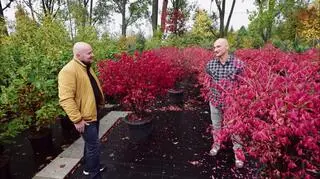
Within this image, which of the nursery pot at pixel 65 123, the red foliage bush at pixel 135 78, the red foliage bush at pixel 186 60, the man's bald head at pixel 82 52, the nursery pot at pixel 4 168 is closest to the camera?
the man's bald head at pixel 82 52

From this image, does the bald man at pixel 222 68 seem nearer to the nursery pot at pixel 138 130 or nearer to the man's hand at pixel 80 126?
the nursery pot at pixel 138 130

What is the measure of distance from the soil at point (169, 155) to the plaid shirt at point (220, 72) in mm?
989

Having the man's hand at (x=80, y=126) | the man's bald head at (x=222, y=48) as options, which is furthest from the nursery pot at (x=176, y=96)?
the man's hand at (x=80, y=126)

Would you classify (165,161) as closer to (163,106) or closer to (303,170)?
(303,170)

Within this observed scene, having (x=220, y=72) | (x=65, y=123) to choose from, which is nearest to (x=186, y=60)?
(x=65, y=123)

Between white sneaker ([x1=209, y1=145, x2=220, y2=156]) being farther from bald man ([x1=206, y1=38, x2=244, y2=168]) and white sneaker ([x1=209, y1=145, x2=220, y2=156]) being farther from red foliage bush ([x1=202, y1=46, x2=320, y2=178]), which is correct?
red foliage bush ([x1=202, y1=46, x2=320, y2=178])

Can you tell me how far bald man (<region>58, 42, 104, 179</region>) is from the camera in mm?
3246

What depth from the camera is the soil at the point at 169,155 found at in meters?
3.91

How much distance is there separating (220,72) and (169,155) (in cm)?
168

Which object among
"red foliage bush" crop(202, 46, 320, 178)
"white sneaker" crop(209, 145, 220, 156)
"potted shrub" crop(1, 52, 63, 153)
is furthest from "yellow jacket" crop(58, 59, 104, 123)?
"white sneaker" crop(209, 145, 220, 156)

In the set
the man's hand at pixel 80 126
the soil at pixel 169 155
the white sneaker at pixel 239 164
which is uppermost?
the man's hand at pixel 80 126

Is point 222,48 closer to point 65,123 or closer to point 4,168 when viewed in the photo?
point 4,168

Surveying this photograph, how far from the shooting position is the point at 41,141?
4.80 metres

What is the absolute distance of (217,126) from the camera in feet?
14.1
